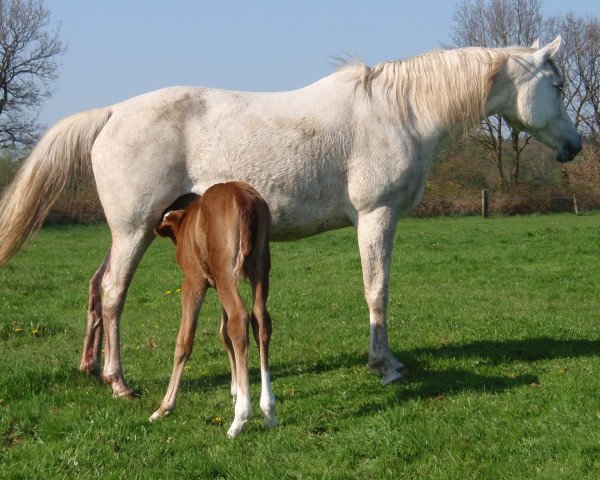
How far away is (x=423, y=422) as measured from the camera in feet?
16.3

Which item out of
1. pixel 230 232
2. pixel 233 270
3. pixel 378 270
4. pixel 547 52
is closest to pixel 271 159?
pixel 378 270

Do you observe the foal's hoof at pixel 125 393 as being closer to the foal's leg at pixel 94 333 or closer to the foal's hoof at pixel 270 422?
the foal's leg at pixel 94 333

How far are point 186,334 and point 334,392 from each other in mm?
1362

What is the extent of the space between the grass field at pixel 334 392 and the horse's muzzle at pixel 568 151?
71.0 inches

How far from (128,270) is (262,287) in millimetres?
1507

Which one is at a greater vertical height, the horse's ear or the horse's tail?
the horse's ear

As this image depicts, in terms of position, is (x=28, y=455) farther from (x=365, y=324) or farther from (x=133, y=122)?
(x=365, y=324)

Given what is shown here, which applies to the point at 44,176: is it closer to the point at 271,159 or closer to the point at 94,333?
the point at 94,333

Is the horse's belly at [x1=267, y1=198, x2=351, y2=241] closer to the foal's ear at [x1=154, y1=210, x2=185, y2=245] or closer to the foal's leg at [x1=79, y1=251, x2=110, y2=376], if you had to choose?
the foal's ear at [x1=154, y1=210, x2=185, y2=245]

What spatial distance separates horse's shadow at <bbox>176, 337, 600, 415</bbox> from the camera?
5.90 metres

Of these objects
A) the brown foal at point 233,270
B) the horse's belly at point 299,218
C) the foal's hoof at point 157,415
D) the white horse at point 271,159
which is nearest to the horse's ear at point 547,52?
the white horse at point 271,159

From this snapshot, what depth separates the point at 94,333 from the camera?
6.62 meters

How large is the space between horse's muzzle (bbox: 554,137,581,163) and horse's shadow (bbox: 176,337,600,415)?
1.80 meters

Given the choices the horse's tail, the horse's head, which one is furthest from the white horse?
the horse's head
